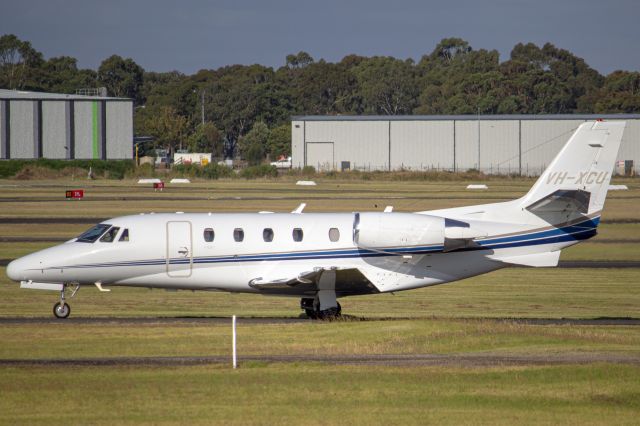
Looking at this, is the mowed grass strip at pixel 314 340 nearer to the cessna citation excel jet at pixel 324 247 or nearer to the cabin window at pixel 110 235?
the cessna citation excel jet at pixel 324 247

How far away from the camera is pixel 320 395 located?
1758 centimetres

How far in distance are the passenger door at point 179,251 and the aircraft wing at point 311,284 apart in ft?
5.51

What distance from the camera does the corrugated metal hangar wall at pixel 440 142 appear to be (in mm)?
112812

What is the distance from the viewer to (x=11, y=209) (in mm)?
69625

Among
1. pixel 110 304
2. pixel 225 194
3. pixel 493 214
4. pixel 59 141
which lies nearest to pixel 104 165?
pixel 59 141

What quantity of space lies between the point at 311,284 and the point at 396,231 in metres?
2.53

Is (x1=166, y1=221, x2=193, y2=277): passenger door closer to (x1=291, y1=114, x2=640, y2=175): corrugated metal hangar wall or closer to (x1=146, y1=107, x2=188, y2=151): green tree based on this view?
(x1=291, y1=114, x2=640, y2=175): corrugated metal hangar wall

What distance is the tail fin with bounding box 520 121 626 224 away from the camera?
27672mm

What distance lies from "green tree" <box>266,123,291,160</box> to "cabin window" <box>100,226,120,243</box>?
467 ft

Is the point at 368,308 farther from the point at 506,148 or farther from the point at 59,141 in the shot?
the point at 59,141

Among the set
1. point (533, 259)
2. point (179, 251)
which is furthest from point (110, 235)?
point (533, 259)

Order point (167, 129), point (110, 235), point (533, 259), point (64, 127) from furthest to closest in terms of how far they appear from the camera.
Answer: point (167, 129) < point (64, 127) < point (533, 259) < point (110, 235)

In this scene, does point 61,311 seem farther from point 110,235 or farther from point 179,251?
point 179,251

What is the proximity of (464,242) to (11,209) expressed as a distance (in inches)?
1899
